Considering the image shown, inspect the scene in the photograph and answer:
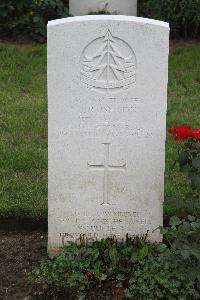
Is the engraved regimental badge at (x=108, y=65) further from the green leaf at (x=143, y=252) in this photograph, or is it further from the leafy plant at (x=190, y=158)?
the green leaf at (x=143, y=252)

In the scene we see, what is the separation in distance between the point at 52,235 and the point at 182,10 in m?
5.22

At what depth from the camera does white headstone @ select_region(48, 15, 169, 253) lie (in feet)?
13.0

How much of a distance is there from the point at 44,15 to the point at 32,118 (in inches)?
118

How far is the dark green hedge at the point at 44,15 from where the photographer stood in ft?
29.2

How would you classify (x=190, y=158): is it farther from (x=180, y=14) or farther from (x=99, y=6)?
(x=99, y=6)

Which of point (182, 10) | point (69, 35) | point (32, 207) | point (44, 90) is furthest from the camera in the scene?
point (182, 10)

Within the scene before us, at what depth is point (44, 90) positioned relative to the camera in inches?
291

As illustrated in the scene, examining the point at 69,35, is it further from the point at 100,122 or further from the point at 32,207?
the point at 32,207

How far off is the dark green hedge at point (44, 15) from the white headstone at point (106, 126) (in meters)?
4.98

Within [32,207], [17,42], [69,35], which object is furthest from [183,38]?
[69,35]

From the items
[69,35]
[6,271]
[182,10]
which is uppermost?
[182,10]

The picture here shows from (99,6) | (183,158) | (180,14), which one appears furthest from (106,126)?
(99,6)

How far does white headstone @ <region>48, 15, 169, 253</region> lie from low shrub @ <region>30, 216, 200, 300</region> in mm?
140

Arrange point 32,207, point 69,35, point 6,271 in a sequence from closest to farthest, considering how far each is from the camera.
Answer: point 69,35
point 6,271
point 32,207
